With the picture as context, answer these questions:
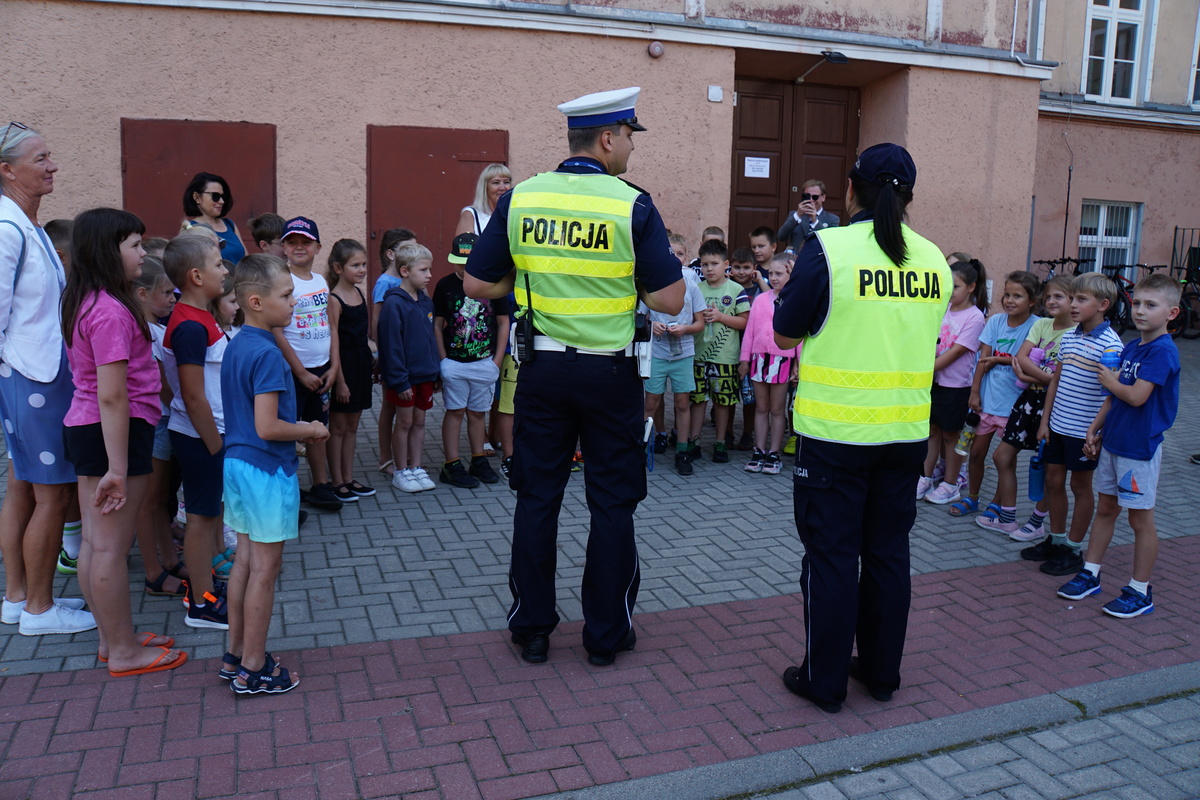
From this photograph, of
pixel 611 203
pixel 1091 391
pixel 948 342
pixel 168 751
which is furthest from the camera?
pixel 948 342

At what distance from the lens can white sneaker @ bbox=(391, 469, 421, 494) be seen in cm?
622

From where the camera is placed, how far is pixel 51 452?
12.7 feet

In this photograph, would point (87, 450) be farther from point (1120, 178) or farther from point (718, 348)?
point (1120, 178)

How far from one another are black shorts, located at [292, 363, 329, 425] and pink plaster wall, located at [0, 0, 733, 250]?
440cm

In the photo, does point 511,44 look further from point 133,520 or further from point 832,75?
point 133,520

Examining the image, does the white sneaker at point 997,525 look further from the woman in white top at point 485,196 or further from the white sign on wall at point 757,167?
the white sign on wall at point 757,167

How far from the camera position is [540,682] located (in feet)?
12.2

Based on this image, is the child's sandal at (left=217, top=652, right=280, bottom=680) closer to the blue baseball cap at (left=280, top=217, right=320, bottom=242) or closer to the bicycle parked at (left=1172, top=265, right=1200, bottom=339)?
the blue baseball cap at (left=280, top=217, right=320, bottom=242)

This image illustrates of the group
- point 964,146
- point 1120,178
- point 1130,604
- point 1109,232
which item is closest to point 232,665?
point 1130,604

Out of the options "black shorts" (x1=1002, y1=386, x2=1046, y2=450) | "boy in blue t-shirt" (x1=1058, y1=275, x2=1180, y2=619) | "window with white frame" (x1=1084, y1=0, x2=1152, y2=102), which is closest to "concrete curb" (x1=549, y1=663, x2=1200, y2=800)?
"boy in blue t-shirt" (x1=1058, y1=275, x2=1180, y2=619)

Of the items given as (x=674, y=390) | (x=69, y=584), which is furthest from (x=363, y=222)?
(x=69, y=584)

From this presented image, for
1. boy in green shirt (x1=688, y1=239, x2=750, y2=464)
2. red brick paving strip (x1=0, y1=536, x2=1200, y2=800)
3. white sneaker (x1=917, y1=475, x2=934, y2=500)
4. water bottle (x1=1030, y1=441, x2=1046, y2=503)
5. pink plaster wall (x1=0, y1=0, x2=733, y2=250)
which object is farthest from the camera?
pink plaster wall (x1=0, y1=0, x2=733, y2=250)

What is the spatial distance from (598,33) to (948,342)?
19.1 feet

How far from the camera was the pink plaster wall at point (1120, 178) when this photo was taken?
600 inches
